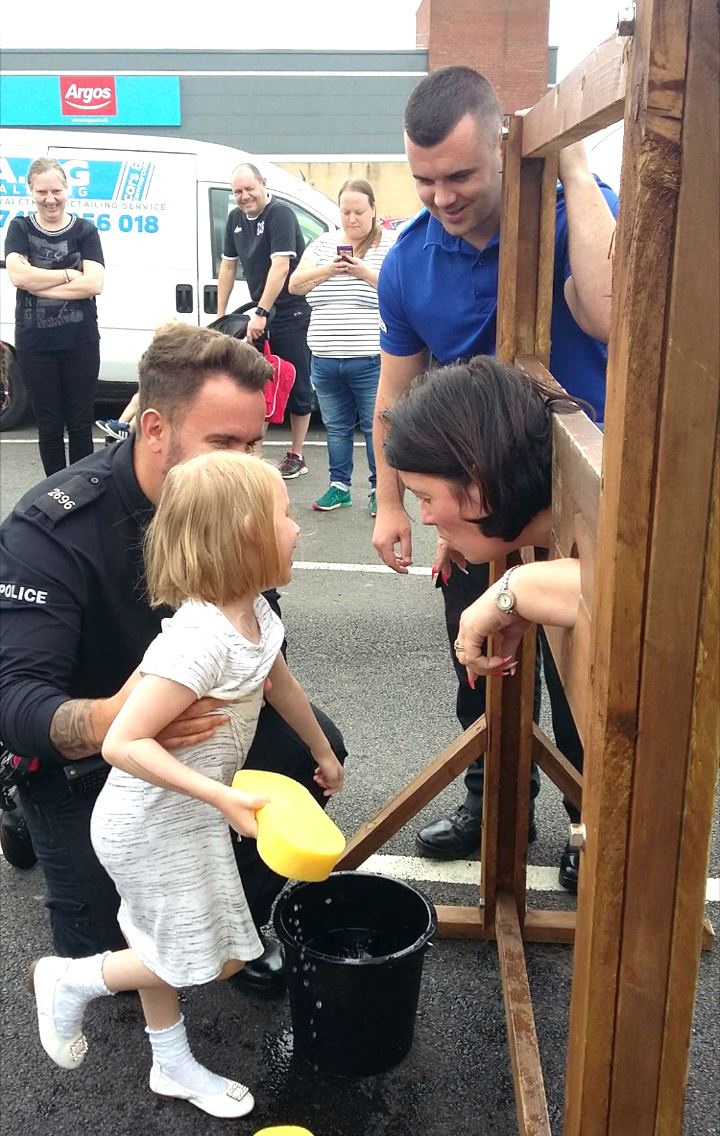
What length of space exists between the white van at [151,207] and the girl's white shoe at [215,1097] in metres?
6.79

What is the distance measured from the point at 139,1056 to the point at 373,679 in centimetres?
215

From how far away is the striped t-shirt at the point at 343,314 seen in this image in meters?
6.00

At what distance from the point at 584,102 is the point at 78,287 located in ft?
16.5

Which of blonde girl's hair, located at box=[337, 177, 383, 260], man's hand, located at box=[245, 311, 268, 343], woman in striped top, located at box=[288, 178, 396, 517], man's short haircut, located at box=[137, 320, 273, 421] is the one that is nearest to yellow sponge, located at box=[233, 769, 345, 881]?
man's short haircut, located at box=[137, 320, 273, 421]

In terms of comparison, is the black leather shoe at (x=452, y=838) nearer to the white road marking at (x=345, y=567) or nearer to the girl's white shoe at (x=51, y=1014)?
Result: the girl's white shoe at (x=51, y=1014)

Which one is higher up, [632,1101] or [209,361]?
[209,361]

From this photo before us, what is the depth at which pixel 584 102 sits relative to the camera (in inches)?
48.8

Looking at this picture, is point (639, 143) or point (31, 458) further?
point (31, 458)

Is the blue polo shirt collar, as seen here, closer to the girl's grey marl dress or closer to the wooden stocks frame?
the wooden stocks frame

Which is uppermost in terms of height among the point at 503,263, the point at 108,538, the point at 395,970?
the point at 503,263

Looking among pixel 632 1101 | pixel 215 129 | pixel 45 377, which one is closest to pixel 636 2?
pixel 632 1101

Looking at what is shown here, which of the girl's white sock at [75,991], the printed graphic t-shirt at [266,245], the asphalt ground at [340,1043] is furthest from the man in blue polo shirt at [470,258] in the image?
the printed graphic t-shirt at [266,245]

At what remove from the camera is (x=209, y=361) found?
229 centimetres

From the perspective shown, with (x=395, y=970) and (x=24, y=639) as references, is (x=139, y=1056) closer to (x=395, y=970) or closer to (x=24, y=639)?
(x=395, y=970)
